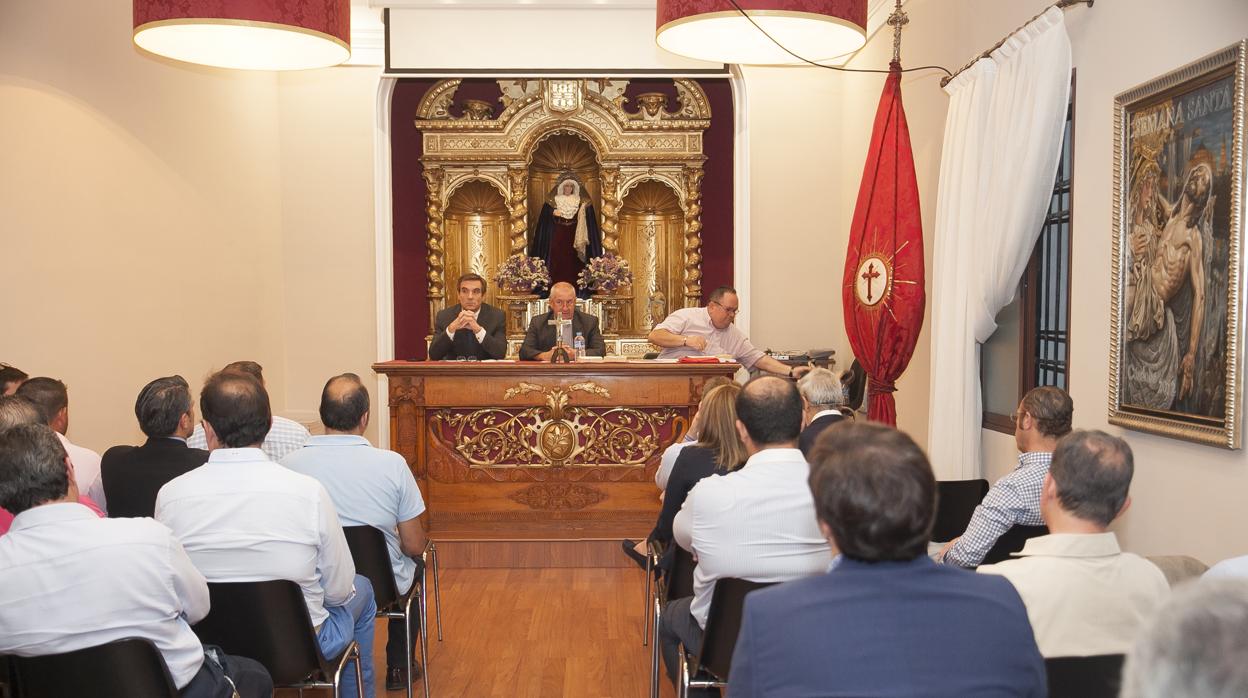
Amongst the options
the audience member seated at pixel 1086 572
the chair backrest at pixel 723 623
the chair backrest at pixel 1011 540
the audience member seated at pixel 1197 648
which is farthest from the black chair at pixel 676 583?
the audience member seated at pixel 1197 648

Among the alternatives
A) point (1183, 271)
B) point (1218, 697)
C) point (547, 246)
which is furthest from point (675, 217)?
point (1218, 697)

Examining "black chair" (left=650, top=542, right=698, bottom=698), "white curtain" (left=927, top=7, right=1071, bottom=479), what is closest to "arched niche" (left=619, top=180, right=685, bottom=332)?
"white curtain" (left=927, top=7, right=1071, bottom=479)

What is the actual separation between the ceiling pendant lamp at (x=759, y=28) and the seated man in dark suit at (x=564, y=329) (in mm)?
1974

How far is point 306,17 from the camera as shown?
15.5 ft

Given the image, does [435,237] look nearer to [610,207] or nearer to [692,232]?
[610,207]

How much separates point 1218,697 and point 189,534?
2419mm

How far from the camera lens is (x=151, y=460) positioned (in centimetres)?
319

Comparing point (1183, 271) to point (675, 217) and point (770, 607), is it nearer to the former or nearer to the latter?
point (770, 607)

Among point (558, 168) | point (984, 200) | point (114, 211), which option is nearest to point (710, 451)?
point (984, 200)

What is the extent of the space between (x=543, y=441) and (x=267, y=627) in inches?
133

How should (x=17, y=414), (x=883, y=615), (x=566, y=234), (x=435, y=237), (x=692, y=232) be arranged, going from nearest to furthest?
1. (x=883, y=615)
2. (x=17, y=414)
3. (x=435, y=237)
4. (x=692, y=232)
5. (x=566, y=234)

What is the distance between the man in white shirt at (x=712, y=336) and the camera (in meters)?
6.83

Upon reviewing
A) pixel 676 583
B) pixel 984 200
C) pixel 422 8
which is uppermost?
pixel 422 8

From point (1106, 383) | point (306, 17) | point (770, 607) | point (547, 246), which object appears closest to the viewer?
point (770, 607)
